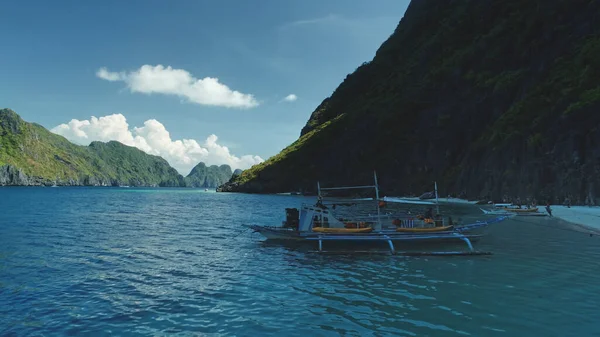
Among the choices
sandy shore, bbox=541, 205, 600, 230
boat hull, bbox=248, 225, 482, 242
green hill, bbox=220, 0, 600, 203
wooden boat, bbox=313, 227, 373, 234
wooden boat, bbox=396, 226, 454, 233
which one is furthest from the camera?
green hill, bbox=220, 0, 600, 203

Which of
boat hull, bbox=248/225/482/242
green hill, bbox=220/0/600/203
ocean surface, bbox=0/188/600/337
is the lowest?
ocean surface, bbox=0/188/600/337

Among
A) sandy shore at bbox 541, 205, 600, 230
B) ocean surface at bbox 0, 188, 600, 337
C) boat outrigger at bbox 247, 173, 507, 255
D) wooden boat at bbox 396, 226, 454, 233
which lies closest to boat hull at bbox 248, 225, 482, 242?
boat outrigger at bbox 247, 173, 507, 255

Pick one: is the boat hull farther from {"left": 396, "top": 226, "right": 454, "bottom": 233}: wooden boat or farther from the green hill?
the green hill

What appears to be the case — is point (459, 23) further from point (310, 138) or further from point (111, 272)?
point (111, 272)

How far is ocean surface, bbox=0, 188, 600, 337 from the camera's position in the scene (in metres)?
14.1

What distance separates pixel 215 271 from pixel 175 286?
403 cm

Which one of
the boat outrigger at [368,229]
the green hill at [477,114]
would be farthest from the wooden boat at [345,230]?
the green hill at [477,114]

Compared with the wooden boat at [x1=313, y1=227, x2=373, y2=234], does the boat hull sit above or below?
below

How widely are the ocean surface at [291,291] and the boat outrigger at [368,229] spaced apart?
5.70 feet

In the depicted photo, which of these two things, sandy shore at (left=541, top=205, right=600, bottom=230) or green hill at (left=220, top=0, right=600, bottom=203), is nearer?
sandy shore at (left=541, top=205, right=600, bottom=230)

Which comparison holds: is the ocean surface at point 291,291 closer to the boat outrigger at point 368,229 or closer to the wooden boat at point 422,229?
the boat outrigger at point 368,229

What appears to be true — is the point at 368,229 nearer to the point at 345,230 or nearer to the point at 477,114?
the point at 345,230

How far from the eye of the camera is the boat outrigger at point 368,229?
3062 cm

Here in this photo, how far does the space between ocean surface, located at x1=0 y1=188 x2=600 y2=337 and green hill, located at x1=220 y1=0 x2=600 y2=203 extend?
50.3m
